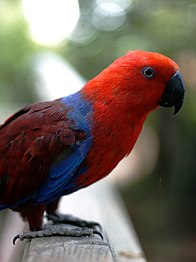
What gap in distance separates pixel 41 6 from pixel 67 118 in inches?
168

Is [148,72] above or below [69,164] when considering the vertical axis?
above

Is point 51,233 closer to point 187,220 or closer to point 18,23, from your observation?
point 187,220

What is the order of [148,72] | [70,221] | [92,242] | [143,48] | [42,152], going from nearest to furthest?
[92,242] < [42,152] < [148,72] < [70,221] < [143,48]

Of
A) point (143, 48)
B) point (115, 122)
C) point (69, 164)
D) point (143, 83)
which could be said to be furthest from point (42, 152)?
point (143, 48)

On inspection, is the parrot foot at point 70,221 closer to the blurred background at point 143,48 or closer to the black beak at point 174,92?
the black beak at point 174,92

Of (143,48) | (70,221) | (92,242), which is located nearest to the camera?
(92,242)

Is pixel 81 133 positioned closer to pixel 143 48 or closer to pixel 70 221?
pixel 70 221

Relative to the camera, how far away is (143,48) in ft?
16.9

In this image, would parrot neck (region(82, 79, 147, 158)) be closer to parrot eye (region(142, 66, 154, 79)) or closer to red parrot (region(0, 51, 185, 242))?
red parrot (region(0, 51, 185, 242))

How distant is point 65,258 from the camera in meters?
1.34

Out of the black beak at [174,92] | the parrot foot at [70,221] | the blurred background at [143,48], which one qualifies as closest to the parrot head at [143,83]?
the black beak at [174,92]

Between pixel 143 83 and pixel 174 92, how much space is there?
0.42ft

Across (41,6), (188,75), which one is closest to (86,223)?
(188,75)

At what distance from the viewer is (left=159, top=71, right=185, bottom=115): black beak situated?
208cm
